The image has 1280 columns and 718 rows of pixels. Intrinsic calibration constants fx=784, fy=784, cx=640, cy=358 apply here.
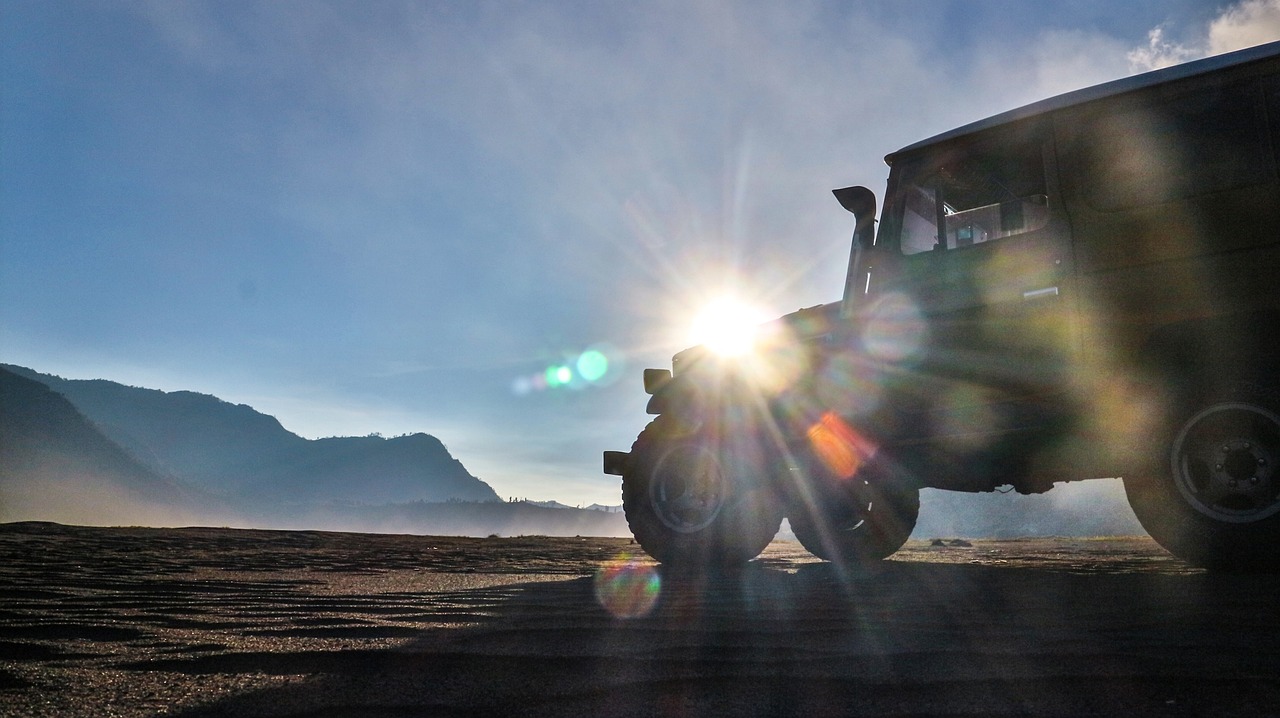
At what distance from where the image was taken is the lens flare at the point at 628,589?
9.11 feet

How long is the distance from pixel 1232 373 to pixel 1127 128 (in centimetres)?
144

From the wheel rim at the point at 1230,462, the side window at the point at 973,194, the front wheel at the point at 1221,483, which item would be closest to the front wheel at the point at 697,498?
the side window at the point at 973,194

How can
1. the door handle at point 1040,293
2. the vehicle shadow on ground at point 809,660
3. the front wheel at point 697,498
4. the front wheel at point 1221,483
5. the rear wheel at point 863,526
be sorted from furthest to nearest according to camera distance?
the rear wheel at point 863,526 → the front wheel at point 697,498 → the door handle at point 1040,293 → the front wheel at point 1221,483 → the vehicle shadow on ground at point 809,660

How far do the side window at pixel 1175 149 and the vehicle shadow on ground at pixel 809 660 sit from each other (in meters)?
2.05

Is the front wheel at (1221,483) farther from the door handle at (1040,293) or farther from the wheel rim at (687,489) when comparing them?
the wheel rim at (687,489)

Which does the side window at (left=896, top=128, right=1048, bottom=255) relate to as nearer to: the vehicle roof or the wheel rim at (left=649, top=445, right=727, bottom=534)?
the vehicle roof

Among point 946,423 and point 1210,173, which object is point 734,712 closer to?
point 946,423

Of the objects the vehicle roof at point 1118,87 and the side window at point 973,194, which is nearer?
the vehicle roof at point 1118,87

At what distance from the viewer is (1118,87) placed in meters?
4.27

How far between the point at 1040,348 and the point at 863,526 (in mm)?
2551

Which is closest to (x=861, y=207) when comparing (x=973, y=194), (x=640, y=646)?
(x=973, y=194)

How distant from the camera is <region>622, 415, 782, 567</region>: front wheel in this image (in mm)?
5293

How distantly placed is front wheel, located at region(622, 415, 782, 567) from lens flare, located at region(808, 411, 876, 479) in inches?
16.6

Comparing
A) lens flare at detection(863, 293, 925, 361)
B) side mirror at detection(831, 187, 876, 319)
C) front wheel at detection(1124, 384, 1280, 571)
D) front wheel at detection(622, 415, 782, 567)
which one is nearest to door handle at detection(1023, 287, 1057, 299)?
lens flare at detection(863, 293, 925, 361)
